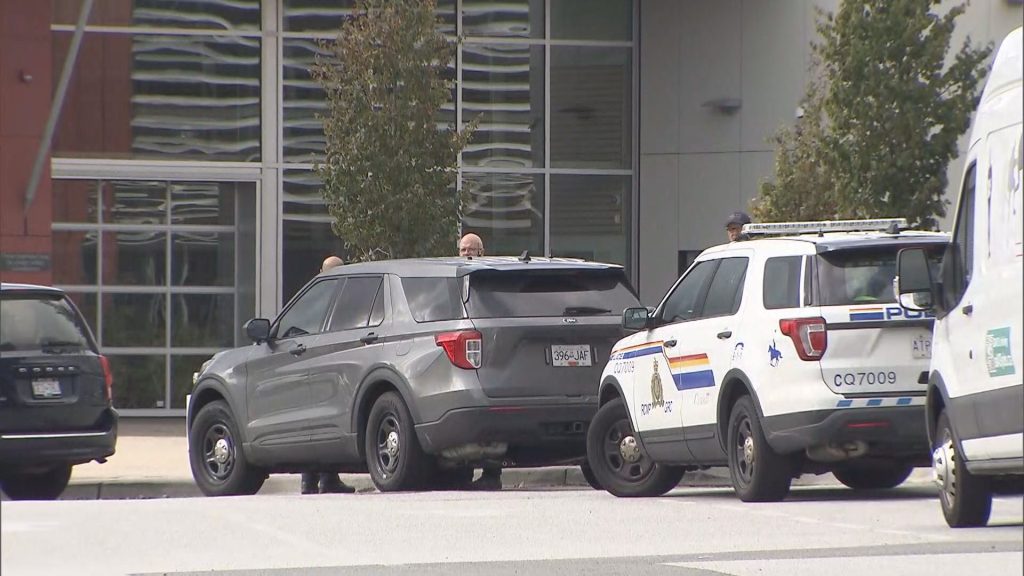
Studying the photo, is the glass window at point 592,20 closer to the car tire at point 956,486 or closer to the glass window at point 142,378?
the glass window at point 142,378

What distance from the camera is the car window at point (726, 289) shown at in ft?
40.9

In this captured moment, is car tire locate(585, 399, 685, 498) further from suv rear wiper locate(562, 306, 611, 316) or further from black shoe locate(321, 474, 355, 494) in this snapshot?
black shoe locate(321, 474, 355, 494)

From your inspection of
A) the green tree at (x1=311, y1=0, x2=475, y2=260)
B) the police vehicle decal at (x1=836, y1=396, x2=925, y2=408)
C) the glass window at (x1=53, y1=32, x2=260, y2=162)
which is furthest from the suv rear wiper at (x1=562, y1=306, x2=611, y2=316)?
the glass window at (x1=53, y1=32, x2=260, y2=162)

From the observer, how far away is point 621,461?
13.6 metres

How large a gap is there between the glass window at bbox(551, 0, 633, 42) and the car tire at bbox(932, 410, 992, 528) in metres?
17.7

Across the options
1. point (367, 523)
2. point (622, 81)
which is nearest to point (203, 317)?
point (622, 81)

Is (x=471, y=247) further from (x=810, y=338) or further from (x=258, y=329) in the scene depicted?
(x=810, y=338)

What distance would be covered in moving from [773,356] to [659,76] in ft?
53.4

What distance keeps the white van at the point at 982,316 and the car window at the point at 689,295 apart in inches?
79.5

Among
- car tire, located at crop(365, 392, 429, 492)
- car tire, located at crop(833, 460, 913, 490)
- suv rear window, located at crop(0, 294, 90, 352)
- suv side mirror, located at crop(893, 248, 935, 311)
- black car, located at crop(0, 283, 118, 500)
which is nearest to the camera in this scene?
suv side mirror, located at crop(893, 248, 935, 311)

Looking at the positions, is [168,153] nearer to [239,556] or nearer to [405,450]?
[405,450]

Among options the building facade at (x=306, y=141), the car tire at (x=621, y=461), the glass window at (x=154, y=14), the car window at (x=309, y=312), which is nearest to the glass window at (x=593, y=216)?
the building facade at (x=306, y=141)

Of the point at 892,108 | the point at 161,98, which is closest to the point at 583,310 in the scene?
the point at 892,108

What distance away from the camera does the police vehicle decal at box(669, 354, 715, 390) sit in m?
12.6
